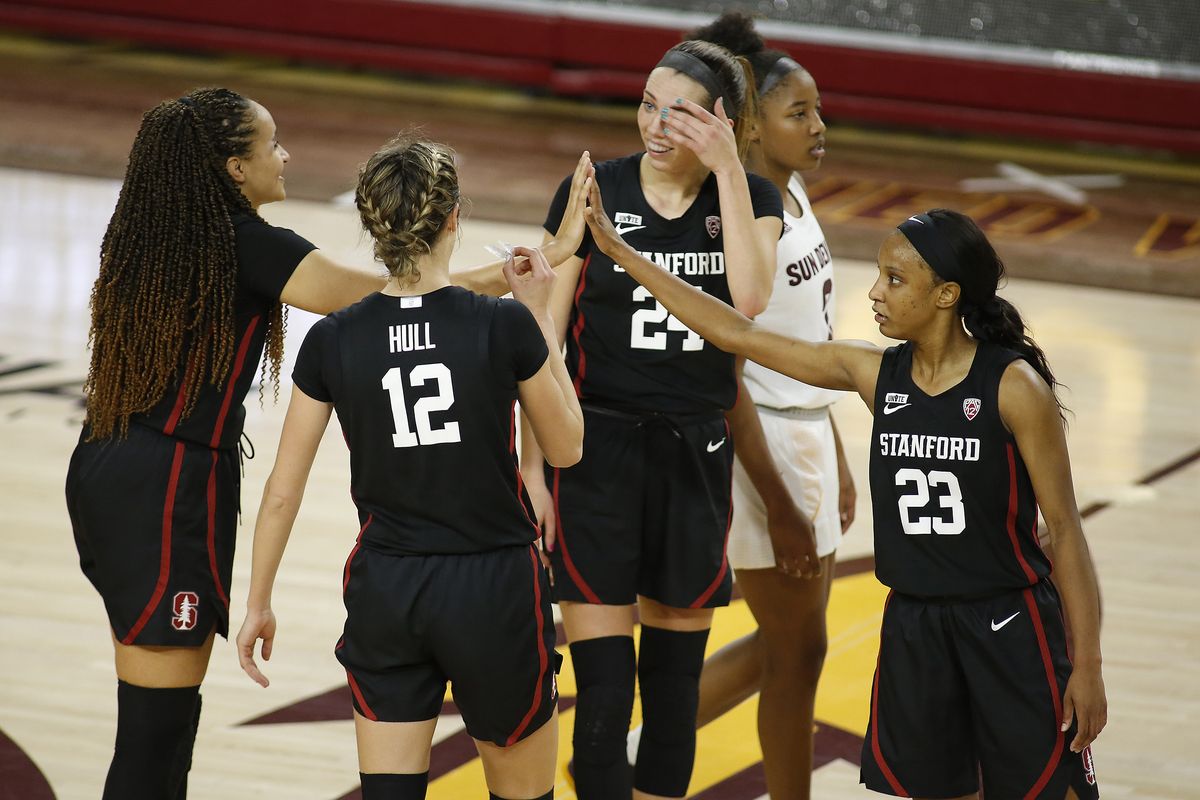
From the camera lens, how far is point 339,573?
16.2 feet

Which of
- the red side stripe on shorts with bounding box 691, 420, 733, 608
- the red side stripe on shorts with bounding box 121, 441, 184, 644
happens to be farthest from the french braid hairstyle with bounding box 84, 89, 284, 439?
the red side stripe on shorts with bounding box 691, 420, 733, 608

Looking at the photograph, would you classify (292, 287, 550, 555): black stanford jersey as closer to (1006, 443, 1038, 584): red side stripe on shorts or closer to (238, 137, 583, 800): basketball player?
(238, 137, 583, 800): basketball player

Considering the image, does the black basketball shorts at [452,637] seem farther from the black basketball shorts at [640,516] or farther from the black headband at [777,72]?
the black headband at [777,72]

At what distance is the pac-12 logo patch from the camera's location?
2812mm

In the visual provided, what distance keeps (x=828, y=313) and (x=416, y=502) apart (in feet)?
4.64

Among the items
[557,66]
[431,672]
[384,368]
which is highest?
[384,368]

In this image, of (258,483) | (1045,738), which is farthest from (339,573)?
(1045,738)

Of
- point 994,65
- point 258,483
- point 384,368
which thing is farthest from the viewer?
point 994,65

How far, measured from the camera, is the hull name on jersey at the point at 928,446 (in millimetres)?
2580

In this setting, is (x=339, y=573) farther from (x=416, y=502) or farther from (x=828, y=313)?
(x=416, y=502)

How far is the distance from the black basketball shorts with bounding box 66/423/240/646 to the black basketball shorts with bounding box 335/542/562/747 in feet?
1.27

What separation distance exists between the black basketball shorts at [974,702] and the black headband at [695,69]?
106cm

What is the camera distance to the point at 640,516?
318 cm

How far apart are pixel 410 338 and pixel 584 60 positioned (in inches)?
431
